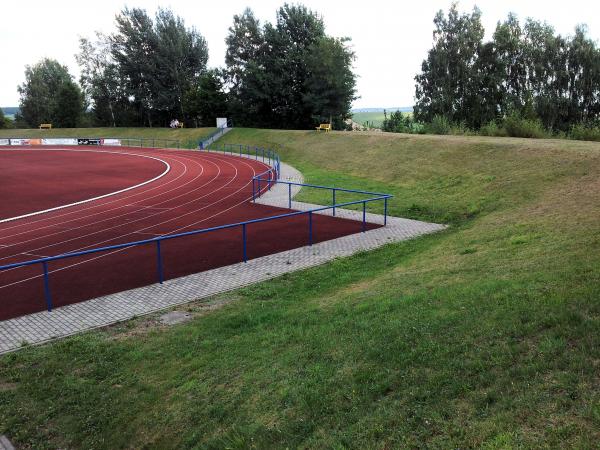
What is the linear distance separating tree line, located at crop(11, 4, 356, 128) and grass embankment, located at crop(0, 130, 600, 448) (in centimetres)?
4303

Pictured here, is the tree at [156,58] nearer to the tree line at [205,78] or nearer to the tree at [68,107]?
the tree line at [205,78]

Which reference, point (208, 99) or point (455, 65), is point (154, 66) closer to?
point (208, 99)

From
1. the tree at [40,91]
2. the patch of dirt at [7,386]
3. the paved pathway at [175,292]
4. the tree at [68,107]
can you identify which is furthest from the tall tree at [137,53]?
the patch of dirt at [7,386]

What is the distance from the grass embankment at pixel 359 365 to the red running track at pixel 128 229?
2868 millimetres

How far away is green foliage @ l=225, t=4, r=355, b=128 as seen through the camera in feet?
179

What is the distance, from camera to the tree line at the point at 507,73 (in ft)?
163

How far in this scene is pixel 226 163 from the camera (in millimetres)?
38438

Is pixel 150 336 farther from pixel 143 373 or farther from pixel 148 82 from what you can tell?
pixel 148 82

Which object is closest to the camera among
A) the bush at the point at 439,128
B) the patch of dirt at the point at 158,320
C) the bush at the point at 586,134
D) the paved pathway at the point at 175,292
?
the patch of dirt at the point at 158,320

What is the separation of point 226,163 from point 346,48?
19.4 m

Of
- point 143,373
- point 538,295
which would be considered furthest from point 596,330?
point 143,373

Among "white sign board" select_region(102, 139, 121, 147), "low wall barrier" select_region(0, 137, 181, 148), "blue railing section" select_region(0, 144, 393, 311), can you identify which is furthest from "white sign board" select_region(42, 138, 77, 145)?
"blue railing section" select_region(0, 144, 393, 311)

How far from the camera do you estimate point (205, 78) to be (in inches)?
2601

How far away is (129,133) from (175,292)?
61907 mm
